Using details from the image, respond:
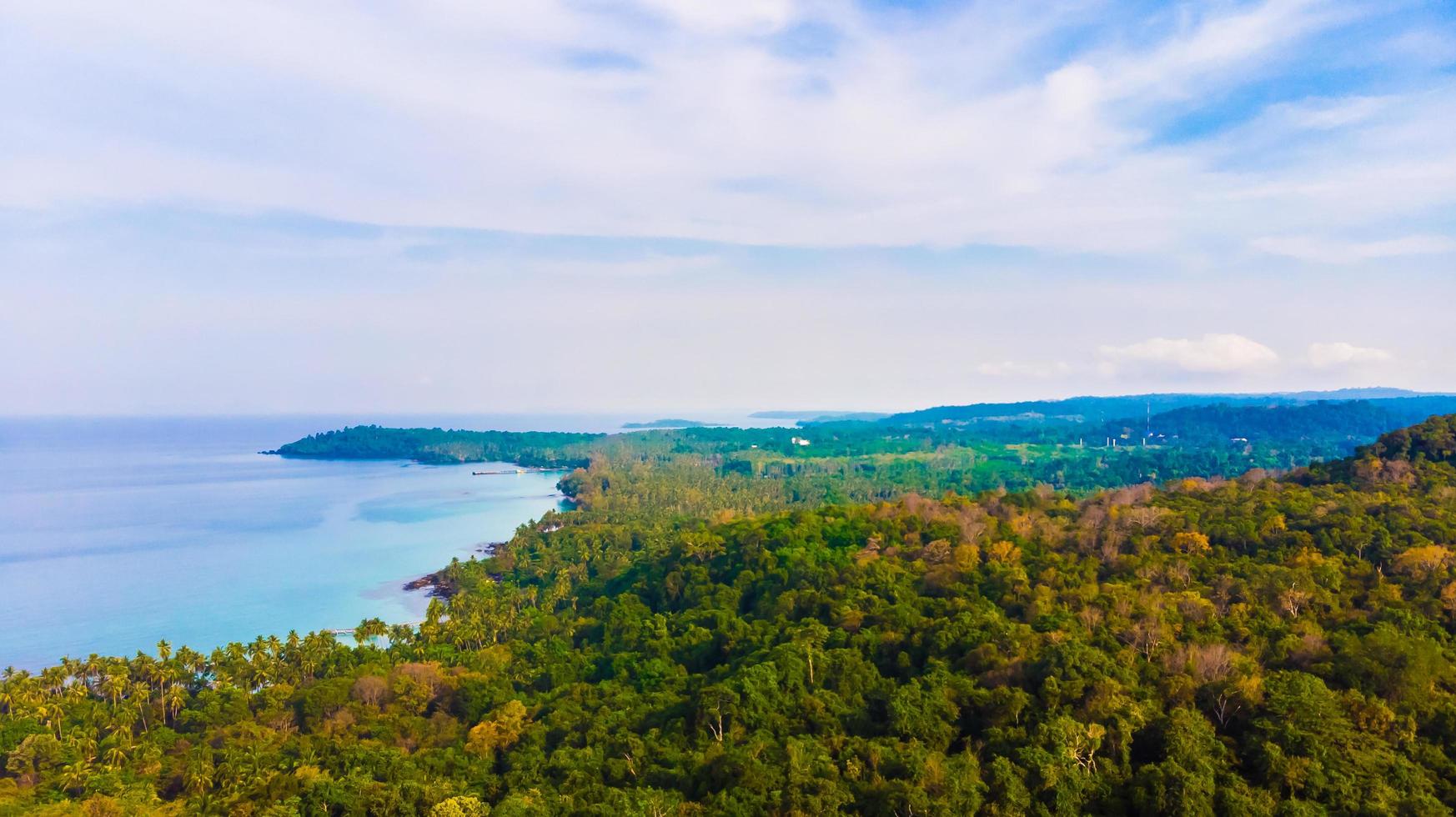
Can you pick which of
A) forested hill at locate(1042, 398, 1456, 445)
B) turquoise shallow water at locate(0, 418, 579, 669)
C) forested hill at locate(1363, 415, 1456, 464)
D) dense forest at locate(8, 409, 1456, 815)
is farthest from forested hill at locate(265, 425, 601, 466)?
forested hill at locate(1363, 415, 1456, 464)

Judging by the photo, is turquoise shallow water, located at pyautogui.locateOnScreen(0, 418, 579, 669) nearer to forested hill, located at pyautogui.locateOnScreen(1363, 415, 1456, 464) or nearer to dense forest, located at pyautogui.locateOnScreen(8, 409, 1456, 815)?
dense forest, located at pyautogui.locateOnScreen(8, 409, 1456, 815)

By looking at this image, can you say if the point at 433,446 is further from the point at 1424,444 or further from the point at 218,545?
the point at 1424,444

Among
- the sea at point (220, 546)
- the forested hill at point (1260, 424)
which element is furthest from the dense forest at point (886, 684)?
the forested hill at point (1260, 424)

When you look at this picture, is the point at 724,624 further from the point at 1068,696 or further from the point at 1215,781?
the point at 1215,781

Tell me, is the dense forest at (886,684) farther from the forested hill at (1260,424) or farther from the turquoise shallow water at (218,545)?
the forested hill at (1260,424)

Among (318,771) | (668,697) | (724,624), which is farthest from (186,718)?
(724,624)

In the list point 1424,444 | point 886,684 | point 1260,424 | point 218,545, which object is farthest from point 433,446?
point 886,684
